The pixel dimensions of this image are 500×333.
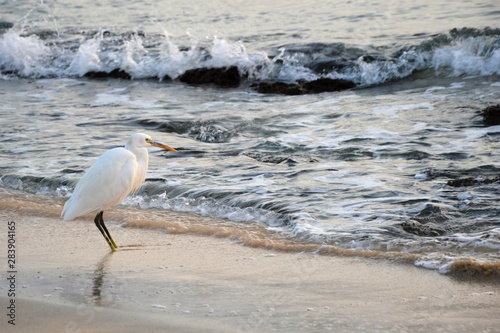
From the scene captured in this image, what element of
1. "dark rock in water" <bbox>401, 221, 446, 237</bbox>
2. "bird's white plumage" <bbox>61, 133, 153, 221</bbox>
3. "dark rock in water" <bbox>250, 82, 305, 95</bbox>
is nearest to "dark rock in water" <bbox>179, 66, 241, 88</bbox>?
"dark rock in water" <bbox>250, 82, 305, 95</bbox>

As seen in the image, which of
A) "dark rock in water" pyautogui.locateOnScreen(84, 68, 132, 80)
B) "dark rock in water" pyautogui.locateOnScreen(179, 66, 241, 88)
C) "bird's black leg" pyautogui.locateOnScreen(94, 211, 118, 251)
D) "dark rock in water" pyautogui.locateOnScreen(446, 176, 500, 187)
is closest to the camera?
"bird's black leg" pyautogui.locateOnScreen(94, 211, 118, 251)

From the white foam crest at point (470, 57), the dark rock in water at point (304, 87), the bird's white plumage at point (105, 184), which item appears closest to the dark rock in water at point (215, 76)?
the dark rock in water at point (304, 87)

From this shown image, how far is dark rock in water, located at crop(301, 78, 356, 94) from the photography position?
1027cm

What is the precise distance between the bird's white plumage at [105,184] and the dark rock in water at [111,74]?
7.35 metres

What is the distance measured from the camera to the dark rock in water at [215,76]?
11.2 metres

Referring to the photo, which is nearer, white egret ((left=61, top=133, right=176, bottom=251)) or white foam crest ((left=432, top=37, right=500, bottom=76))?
white egret ((left=61, top=133, right=176, bottom=251))

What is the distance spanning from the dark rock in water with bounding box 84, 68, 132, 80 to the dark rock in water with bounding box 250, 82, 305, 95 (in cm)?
Answer: 238

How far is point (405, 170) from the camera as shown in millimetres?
6043

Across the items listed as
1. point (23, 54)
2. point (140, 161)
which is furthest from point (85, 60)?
point (140, 161)

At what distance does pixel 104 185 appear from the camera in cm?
475

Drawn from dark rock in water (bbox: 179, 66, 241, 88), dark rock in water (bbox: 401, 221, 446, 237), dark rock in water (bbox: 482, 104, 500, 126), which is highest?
dark rock in water (bbox: 401, 221, 446, 237)

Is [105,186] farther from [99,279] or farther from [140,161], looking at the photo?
[99,279]

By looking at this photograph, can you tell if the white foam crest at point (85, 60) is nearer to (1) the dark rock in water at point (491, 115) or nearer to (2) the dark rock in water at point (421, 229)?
(1) the dark rock in water at point (491, 115)

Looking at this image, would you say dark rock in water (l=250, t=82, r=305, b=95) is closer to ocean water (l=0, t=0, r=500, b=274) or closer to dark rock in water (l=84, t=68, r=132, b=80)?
ocean water (l=0, t=0, r=500, b=274)
